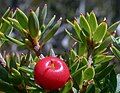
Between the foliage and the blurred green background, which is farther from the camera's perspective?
the blurred green background

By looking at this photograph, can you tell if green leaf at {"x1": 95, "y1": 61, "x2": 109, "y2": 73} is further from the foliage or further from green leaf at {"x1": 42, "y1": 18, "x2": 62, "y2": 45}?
green leaf at {"x1": 42, "y1": 18, "x2": 62, "y2": 45}

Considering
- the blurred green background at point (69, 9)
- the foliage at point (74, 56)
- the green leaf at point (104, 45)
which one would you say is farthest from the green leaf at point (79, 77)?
the blurred green background at point (69, 9)

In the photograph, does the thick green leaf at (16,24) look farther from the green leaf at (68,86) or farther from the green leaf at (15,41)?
the green leaf at (68,86)

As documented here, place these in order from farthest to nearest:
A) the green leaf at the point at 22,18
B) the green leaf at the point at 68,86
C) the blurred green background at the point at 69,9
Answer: the blurred green background at the point at 69,9, the green leaf at the point at 22,18, the green leaf at the point at 68,86

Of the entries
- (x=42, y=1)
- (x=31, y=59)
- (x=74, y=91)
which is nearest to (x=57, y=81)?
(x=74, y=91)

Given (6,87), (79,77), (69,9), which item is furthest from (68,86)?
(69,9)

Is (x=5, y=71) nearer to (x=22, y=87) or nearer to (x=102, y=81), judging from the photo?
(x=22, y=87)

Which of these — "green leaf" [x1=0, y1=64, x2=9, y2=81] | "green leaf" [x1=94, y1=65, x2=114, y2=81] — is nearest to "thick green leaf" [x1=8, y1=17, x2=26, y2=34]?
"green leaf" [x1=0, y1=64, x2=9, y2=81]
